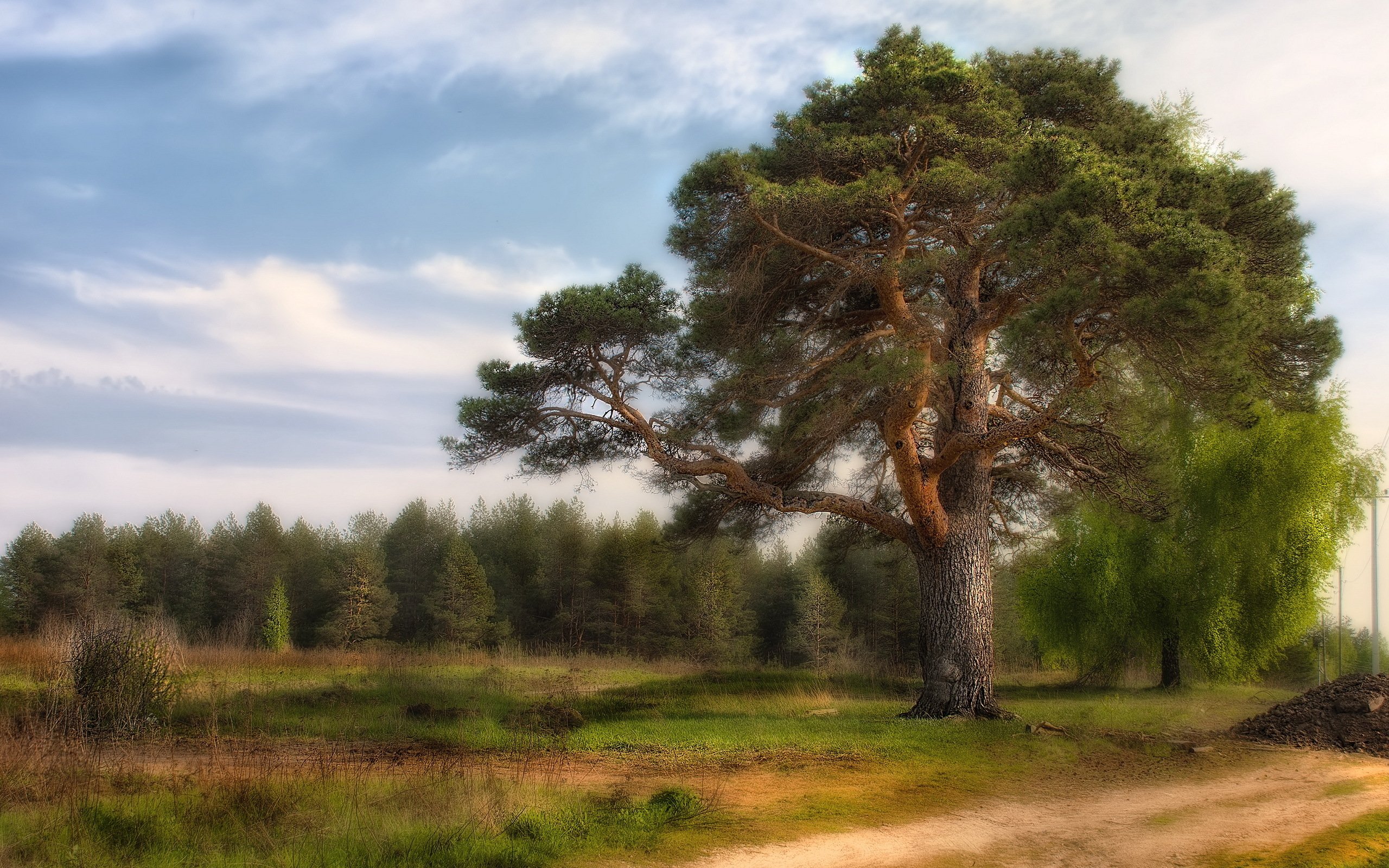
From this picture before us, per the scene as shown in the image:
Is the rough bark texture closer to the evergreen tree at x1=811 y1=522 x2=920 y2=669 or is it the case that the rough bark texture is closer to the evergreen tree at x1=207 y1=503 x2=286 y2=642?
the evergreen tree at x1=811 y1=522 x2=920 y2=669

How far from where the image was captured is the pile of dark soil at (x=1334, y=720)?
13711 mm

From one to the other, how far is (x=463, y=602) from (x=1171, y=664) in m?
28.4

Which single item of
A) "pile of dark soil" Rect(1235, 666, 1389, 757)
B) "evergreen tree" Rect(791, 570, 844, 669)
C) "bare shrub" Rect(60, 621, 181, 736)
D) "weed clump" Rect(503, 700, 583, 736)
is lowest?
"evergreen tree" Rect(791, 570, 844, 669)

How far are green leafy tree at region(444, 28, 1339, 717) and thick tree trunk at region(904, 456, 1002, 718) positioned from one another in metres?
0.04

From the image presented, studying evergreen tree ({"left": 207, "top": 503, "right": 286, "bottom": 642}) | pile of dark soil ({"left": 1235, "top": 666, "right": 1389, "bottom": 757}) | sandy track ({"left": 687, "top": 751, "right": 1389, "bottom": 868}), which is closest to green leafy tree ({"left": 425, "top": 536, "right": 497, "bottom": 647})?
evergreen tree ({"left": 207, "top": 503, "right": 286, "bottom": 642})

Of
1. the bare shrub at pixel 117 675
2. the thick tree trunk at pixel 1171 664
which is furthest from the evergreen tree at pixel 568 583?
the bare shrub at pixel 117 675

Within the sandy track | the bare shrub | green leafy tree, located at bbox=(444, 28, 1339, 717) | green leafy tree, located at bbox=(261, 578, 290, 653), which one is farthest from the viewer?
green leafy tree, located at bbox=(261, 578, 290, 653)

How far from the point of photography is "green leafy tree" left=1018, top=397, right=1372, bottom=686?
20.7 meters

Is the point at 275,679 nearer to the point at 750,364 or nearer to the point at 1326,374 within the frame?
the point at 750,364

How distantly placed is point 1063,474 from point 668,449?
7734 millimetres

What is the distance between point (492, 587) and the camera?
46.2 meters

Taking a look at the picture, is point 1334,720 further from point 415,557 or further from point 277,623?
point 415,557

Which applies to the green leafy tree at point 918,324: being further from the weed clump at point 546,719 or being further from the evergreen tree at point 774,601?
the evergreen tree at point 774,601

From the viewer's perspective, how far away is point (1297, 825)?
29.2 ft
